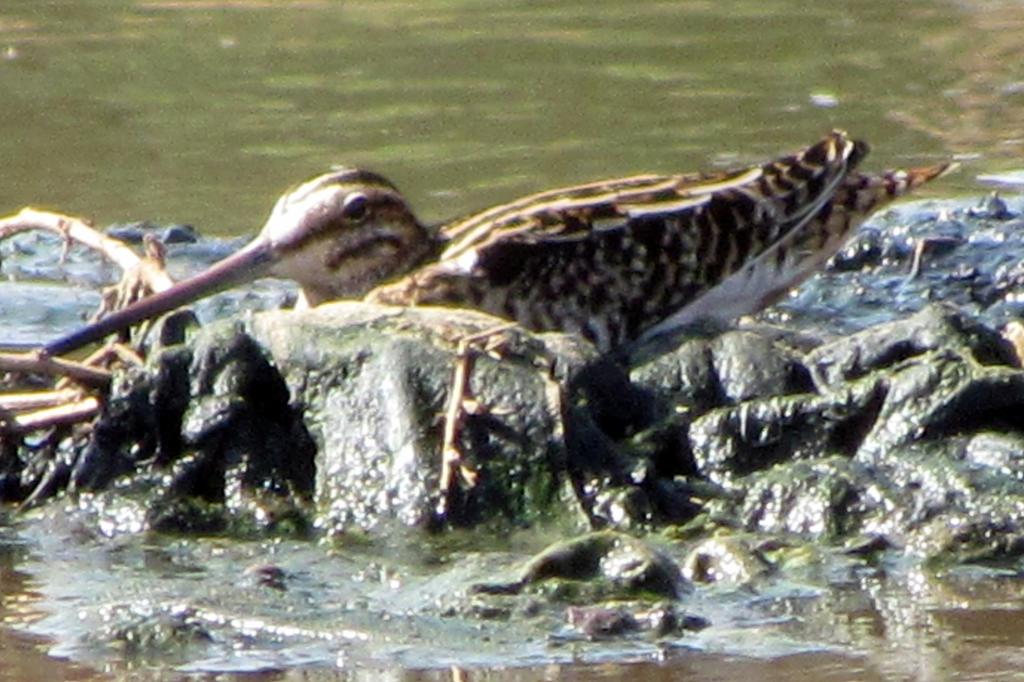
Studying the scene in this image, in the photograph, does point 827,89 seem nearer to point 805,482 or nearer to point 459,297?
point 459,297

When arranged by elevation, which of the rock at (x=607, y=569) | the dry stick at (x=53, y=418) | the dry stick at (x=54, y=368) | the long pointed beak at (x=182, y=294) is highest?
the long pointed beak at (x=182, y=294)

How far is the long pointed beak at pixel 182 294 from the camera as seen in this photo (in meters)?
7.14

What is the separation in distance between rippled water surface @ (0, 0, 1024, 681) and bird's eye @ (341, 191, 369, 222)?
2.79 meters

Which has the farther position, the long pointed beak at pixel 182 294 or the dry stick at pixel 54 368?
the long pointed beak at pixel 182 294

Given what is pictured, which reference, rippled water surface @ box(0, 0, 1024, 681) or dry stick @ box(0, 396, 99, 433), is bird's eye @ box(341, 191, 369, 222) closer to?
dry stick @ box(0, 396, 99, 433)

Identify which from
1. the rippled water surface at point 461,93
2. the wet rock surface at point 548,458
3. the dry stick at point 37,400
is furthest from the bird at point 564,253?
the rippled water surface at point 461,93

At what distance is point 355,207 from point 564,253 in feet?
2.03

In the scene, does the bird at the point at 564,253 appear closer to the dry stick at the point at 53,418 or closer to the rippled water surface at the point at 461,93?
the dry stick at the point at 53,418

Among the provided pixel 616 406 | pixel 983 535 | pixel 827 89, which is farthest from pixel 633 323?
pixel 827 89

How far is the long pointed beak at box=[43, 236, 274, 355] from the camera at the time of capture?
7141 mm

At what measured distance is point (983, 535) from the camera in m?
5.97

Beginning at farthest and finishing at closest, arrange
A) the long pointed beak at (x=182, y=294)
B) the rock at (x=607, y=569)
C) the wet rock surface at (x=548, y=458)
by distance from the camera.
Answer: the long pointed beak at (x=182, y=294) → the wet rock surface at (x=548, y=458) → the rock at (x=607, y=569)

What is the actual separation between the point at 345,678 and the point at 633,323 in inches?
108

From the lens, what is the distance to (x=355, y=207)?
7559 mm
